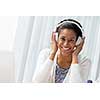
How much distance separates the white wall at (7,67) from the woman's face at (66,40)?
21 cm

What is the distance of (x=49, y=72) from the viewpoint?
1412 mm

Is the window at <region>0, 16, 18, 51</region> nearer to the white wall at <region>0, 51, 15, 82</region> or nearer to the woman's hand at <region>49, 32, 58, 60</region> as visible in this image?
the white wall at <region>0, 51, 15, 82</region>

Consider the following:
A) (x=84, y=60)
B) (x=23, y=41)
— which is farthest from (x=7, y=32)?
(x=84, y=60)

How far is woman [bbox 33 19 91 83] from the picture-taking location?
141 cm

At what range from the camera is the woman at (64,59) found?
1.41 meters

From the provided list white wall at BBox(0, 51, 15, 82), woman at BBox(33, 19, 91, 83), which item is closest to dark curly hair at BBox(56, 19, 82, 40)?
woman at BBox(33, 19, 91, 83)

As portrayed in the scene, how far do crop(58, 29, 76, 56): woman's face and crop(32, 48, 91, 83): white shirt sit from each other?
0.19 feet

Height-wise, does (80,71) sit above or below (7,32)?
below

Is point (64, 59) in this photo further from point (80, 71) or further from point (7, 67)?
point (7, 67)
